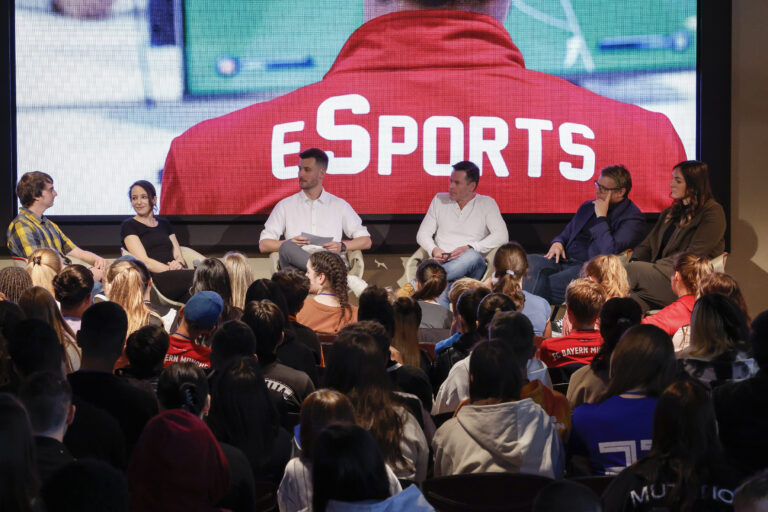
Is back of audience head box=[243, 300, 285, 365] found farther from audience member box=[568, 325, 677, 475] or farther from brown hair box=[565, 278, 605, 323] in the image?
brown hair box=[565, 278, 605, 323]

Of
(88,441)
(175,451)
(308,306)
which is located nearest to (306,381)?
(88,441)

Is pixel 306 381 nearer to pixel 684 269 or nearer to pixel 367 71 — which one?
pixel 684 269

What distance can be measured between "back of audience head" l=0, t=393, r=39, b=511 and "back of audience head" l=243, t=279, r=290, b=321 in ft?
7.07

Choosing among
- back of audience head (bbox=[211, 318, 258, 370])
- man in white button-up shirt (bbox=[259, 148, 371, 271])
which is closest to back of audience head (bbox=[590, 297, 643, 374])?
back of audience head (bbox=[211, 318, 258, 370])

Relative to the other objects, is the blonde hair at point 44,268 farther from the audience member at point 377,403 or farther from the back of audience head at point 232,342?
the audience member at point 377,403

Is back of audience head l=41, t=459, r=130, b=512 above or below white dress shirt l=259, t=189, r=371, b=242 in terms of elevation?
above

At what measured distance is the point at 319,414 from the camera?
7.04 feet

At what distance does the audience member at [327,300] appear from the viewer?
448cm

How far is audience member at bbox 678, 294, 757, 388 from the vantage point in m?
3.03

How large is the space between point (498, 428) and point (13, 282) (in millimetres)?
2632

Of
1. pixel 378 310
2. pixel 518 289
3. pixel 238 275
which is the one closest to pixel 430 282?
pixel 518 289

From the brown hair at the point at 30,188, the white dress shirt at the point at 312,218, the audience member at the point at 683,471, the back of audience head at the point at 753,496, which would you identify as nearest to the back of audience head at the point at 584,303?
the audience member at the point at 683,471

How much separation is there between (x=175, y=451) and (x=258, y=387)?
463 mm

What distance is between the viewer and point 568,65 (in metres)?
7.14
